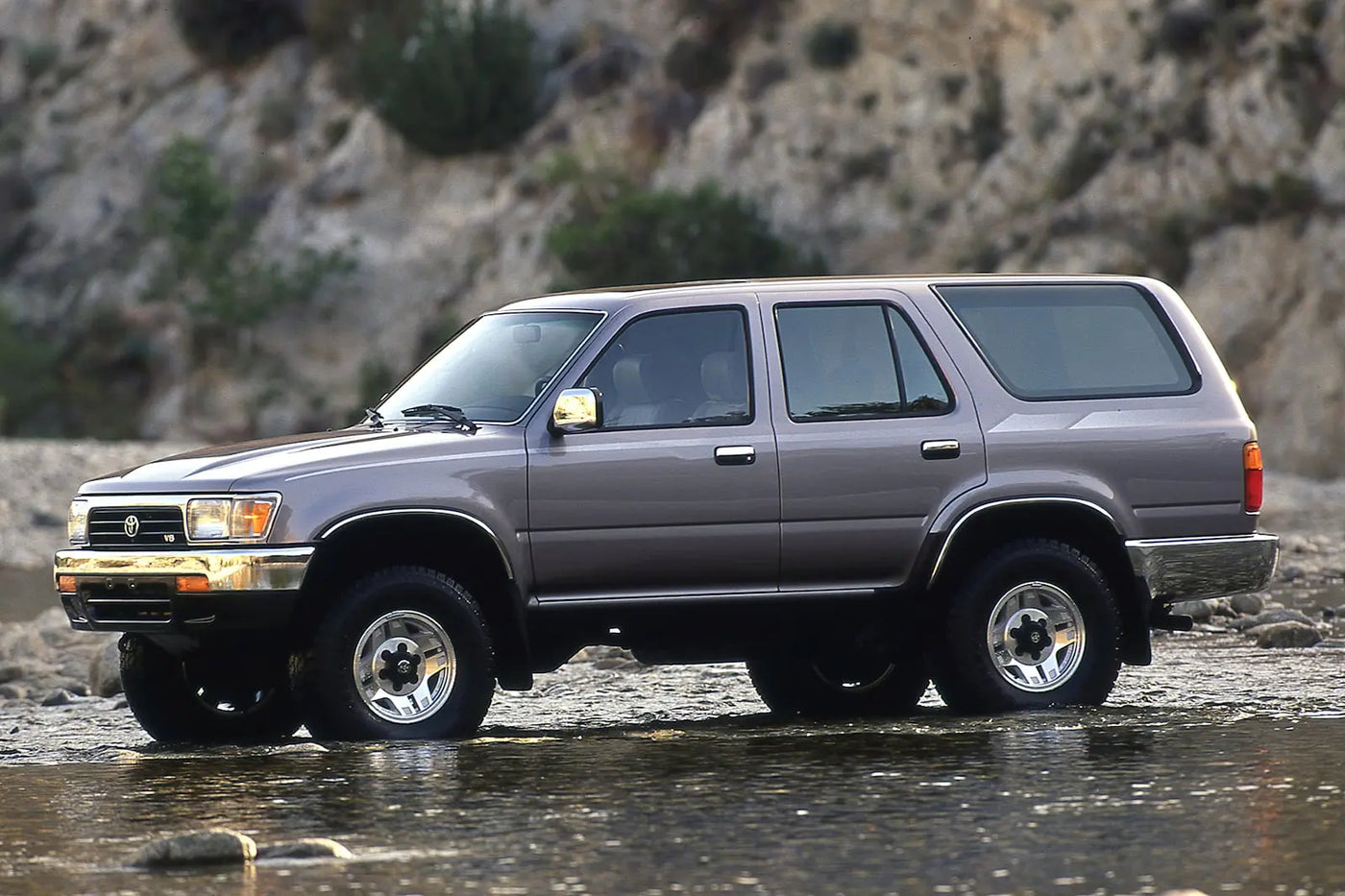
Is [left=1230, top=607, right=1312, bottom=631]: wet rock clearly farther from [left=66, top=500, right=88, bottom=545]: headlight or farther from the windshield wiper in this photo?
[left=66, top=500, right=88, bottom=545]: headlight

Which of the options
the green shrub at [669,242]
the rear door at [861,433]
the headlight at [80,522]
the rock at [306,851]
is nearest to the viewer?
the rock at [306,851]

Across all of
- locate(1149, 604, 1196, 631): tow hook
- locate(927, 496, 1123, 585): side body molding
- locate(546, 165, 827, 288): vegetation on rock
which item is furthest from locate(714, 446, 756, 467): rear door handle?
locate(546, 165, 827, 288): vegetation on rock

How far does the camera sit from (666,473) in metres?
10.6

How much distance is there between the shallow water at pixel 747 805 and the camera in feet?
23.0

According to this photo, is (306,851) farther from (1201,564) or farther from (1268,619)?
(1268,619)

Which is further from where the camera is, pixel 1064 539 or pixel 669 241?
pixel 669 241

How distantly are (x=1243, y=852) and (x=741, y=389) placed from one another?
4119 millimetres

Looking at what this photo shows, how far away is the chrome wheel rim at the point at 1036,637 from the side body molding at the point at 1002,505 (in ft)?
1.18

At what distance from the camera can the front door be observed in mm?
10516

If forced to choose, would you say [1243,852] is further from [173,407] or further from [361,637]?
[173,407]

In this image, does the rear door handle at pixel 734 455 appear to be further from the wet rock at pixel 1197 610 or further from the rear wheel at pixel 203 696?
the wet rock at pixel 1197 610

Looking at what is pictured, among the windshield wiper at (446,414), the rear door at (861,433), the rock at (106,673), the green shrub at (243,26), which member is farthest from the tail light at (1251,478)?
the green shrub at (243,26)

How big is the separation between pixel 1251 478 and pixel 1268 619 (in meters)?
5.19

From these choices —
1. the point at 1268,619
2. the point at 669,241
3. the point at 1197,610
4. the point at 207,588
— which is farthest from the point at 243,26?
the point at 207,588
